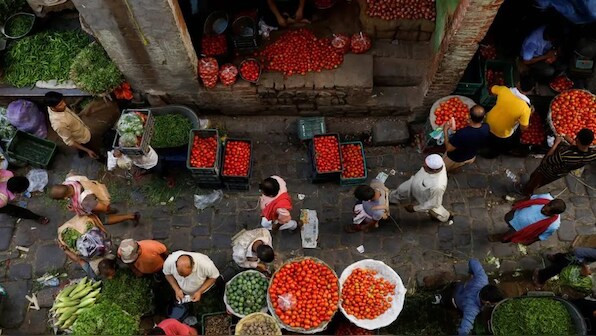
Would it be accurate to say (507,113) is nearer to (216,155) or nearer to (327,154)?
(327,154)

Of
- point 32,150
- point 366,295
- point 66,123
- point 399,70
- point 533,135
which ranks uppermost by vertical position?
point 66,123

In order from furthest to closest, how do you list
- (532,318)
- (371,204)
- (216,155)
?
(216,155)
(371,204)
(532,318)

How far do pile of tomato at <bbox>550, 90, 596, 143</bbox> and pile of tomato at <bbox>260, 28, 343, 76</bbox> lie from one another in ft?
11.5

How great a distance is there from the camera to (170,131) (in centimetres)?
793


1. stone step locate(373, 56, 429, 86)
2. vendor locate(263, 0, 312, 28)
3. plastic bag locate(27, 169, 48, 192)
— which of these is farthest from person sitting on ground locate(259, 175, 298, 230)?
plastic bag locate(27, 169, 48, 192)

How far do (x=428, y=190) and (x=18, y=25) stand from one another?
729 centimetres

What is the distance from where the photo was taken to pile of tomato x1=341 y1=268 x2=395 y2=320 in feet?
21.2

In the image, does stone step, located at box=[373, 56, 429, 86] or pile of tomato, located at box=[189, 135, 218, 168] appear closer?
pile of tomato, located at box=[189, 135, 218, 168]

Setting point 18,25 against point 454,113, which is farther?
point 18,25

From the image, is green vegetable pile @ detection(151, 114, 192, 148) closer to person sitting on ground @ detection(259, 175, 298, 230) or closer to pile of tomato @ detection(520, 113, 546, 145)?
person sitting on ground @ detection(259, 175, 298, 230)

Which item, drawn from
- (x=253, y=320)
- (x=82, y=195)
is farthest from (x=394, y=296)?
(x=82, y=195)

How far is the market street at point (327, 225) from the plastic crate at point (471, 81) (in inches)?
46.0

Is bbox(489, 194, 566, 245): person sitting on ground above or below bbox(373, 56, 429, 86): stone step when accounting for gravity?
below

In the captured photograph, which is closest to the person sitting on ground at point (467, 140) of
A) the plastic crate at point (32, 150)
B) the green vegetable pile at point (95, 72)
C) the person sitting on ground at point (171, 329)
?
the person sitting on ground at point (171, 329)
